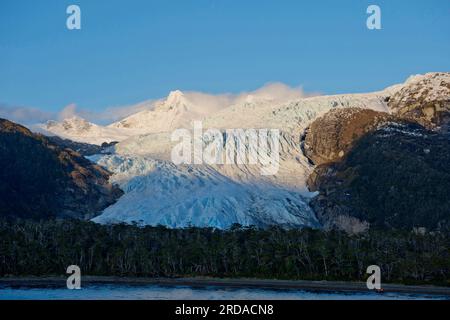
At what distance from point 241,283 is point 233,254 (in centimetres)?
1134

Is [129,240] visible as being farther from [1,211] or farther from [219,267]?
[1,211]

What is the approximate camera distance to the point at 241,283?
130 m

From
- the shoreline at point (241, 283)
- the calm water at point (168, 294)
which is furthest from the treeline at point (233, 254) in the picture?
the calm water at point (168, 294)

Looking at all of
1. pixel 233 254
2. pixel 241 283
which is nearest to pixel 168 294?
pixel 241 283

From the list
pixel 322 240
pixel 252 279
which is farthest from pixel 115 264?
pixel 322 240

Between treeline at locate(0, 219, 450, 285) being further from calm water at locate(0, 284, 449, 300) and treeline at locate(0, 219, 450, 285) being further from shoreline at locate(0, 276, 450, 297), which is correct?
calm water at locate(0, 284, 449, 300)

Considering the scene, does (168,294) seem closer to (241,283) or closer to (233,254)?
(241,283)

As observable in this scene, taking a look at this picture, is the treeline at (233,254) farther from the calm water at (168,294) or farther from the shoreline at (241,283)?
the calm water at (168,294)

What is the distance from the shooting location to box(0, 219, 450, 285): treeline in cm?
13262

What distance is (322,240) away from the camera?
144m

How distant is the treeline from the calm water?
52.3 feet

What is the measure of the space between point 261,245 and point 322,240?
9782 mm
